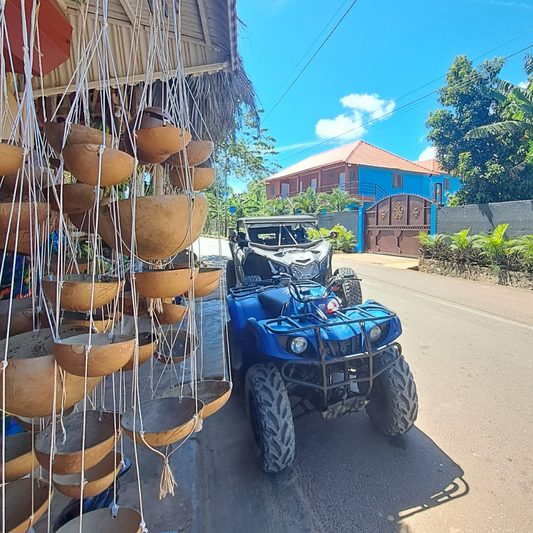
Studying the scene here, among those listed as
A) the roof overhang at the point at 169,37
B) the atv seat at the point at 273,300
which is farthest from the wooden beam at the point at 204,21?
the atv seat at the point at 273,300

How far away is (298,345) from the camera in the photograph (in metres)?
2.41

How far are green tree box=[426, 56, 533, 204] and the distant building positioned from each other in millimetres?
11384

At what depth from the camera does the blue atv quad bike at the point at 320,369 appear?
2.34 meters

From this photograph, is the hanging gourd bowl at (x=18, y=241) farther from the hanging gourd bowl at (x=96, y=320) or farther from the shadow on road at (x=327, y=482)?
the shadow on road at (x=327, y=482)

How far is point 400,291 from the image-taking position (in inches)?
332

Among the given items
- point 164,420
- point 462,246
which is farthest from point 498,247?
point 164,420

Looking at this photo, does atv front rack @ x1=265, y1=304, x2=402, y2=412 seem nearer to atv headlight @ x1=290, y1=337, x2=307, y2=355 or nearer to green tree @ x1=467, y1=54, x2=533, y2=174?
atv headlight @ x1=290, y1=337, x2=307, y2=355

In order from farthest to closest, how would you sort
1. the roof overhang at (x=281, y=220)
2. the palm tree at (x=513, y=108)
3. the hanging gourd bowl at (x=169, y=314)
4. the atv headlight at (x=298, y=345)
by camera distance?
the palm tree at (x=513, y=108) < the roof overhang at (x=281, y=220) < the atv headlight at (x=298, y=345) < the hanging gourd bowl at (x=169, y=314)

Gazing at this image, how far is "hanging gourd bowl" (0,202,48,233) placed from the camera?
3.05ft

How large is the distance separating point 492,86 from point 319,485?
15907 mm

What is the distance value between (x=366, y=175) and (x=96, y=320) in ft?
91.4

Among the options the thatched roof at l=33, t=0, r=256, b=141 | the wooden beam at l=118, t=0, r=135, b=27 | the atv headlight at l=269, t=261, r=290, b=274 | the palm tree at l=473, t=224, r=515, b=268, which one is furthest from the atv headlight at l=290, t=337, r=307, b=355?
the palm tree at l=473, t=224, r=515, b=268

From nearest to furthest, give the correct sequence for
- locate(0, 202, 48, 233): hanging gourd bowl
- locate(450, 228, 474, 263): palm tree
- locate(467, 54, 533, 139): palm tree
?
locate(0, 202, 48, 233): hanging gourd bowl → locate(450, 228, 474, 263): palm tree → locate(467, 54, 533, 139): palm tree

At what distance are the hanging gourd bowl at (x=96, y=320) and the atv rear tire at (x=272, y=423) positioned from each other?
4.80 feet
